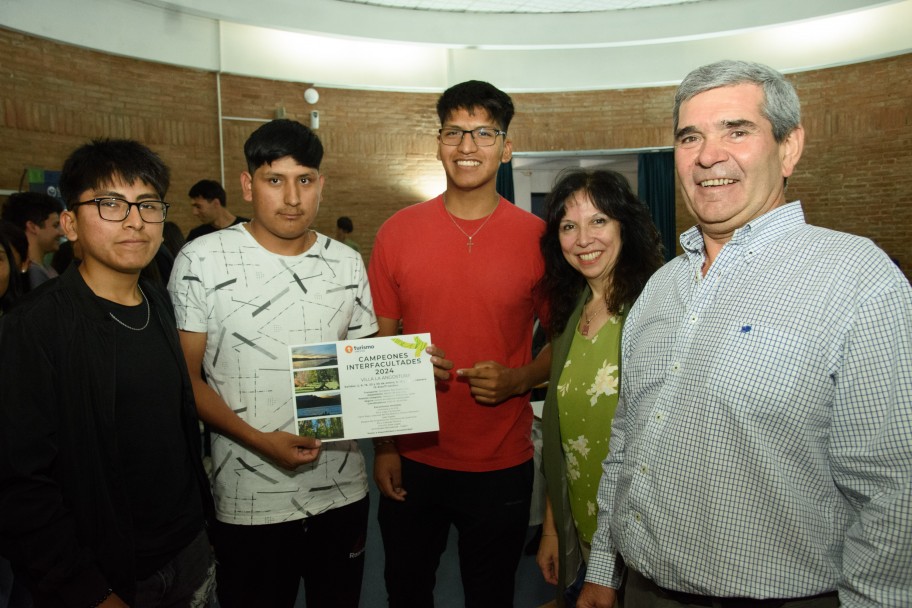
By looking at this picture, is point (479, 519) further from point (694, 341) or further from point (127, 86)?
point (127, 86)

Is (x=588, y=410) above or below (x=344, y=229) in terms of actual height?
below

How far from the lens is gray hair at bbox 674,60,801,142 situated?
1588 mm

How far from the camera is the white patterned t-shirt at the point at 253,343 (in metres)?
2.18

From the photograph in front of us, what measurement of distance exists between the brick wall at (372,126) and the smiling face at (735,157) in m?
8.06

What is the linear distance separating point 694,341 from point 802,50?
11.4 m

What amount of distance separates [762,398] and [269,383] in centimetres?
150

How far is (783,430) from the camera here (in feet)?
4.65

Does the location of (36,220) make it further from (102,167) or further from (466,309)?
(466,309)

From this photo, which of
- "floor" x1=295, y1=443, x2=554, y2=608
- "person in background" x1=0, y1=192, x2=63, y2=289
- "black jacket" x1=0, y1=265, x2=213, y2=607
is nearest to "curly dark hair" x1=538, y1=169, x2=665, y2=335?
"black jacket" x1=0, y1=265, x2=213, y2=607

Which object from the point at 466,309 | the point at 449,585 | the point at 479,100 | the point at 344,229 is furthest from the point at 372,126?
the point at 466,309

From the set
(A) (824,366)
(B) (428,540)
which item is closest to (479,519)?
(B) (428,540)

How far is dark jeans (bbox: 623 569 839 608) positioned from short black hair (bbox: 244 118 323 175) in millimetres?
1671

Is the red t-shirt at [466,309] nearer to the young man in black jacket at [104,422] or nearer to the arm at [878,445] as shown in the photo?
the young man in black jacket at [104,422]

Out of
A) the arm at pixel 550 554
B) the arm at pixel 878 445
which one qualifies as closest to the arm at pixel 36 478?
the arm at pixel 550 554
